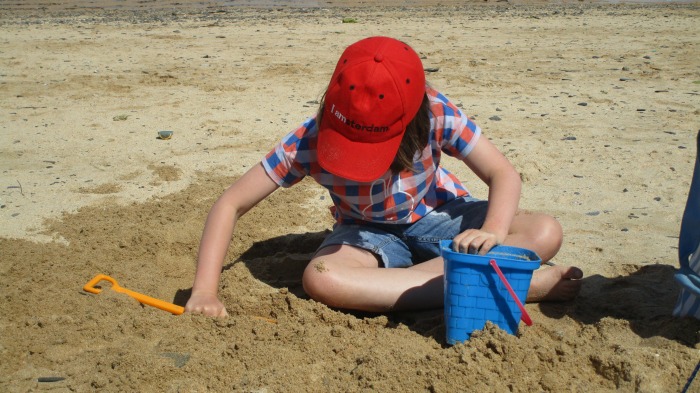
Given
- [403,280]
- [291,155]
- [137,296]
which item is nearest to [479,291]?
[403,280]

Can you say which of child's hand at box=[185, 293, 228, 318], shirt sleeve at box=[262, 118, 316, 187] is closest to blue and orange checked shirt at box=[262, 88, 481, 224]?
shirt sleeve at box=[262, 118, 316, 187]

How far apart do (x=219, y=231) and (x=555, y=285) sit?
119 cm

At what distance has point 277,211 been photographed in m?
3.47

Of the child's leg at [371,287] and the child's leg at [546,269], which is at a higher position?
the child's leg at [546,269]

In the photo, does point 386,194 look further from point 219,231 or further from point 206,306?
point 206,306

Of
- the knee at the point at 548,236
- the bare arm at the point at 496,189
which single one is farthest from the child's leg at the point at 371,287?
the knee at the point at 548,236

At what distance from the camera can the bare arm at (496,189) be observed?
2.32 meters

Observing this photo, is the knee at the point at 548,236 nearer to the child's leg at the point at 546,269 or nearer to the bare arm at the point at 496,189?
the child's leg at the point at 546,269

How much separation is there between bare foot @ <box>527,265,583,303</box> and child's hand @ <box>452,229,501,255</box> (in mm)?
403

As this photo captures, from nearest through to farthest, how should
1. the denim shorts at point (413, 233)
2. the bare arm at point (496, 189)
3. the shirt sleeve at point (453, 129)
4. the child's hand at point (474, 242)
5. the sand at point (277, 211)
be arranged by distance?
the sand at point (277, 211) < the child's hand at point (474, 242) < the bare arm at point (496, 189) < the shirt sleeve at point (453, 129) < the denim shorts at point (413, 233)

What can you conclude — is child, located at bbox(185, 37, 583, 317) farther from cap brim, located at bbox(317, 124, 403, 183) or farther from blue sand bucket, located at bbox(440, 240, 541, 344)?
blue sand bucket, located at bbox(440, 240, 541, 344)

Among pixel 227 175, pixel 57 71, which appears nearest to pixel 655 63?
pixel 227 175

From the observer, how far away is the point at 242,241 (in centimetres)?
319

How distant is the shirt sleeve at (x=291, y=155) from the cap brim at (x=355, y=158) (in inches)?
12.9
